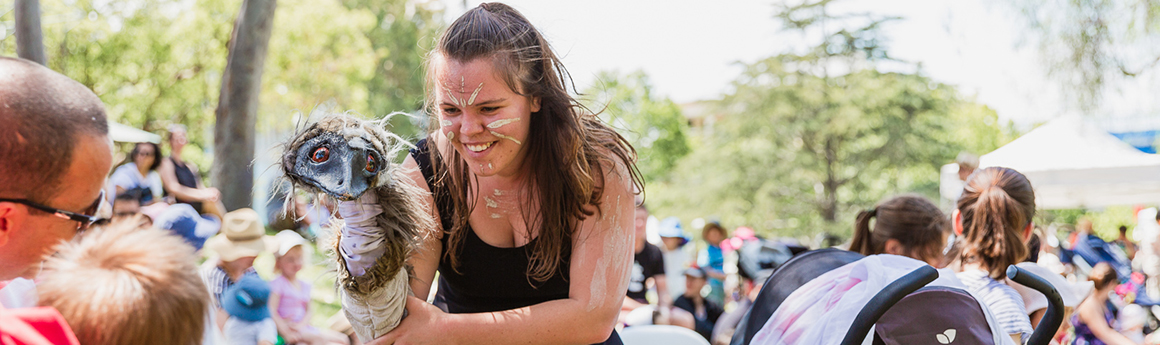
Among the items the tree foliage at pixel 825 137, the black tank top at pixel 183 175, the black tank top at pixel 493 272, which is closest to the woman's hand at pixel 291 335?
the black tank top at pixel 183 175

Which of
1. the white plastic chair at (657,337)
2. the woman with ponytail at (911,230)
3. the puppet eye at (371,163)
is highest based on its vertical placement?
the puppet eye at (371,163)

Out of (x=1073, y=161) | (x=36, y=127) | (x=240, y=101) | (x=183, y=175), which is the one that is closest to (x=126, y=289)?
(x=36, y=127)

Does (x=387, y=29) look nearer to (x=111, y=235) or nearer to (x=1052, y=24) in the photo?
(x=1052, y=24)

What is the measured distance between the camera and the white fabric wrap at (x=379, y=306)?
1579 millimetres

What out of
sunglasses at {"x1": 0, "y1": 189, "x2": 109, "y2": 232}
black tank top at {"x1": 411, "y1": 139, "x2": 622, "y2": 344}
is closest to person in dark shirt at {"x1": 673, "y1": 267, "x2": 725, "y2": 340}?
black tank top at {"x1": 411, "y1": 139, "x2": 622, "y2": 344}

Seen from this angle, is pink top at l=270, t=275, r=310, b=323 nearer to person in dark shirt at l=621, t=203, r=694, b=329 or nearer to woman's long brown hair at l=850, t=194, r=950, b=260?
person in dark shirt at l=621, t=203, r=694, b=329

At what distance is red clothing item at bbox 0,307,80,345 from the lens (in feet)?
3.05

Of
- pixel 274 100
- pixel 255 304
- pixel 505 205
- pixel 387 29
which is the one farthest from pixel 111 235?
pixel 387 29

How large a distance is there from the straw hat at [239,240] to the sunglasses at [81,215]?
3.30 meters

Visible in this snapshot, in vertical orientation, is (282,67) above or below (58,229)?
below

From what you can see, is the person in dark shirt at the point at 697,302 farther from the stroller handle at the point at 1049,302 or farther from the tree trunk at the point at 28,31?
the tree trunk at the point at 28,31

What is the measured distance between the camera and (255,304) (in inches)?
170

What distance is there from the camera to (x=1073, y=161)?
788 centimetres

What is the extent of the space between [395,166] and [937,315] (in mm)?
1235
